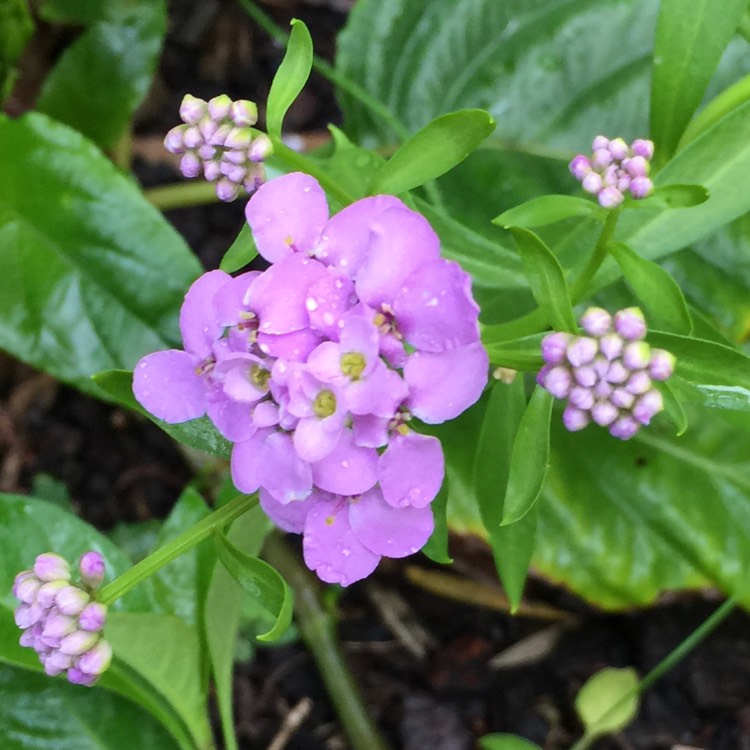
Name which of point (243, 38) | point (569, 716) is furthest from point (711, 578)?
point (243, 38)

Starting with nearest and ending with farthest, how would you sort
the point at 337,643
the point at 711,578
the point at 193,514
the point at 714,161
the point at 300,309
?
the point at 300,309
the point at 714,161
the point at 193,514
the point at 711,578
the point at 337,643

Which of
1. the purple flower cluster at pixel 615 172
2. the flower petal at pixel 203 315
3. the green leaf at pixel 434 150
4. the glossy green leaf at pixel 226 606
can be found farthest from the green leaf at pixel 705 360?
the glossy green leaf at pixel 226 606

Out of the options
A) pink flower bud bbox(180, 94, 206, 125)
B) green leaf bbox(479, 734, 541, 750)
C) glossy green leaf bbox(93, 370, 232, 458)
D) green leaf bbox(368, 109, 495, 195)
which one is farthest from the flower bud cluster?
green leaf bbox(479, 734, 541, 750)

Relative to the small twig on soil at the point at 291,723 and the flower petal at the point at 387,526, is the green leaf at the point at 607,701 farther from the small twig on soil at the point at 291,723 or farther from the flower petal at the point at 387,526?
the flower petal at the point at 387,526

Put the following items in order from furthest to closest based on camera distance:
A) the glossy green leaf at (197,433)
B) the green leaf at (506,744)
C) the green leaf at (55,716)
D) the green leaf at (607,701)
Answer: the green leaf at (607,701), the green leaf at (506,744), the green leaf at (55,716), the glossy green leaf at (197,433)

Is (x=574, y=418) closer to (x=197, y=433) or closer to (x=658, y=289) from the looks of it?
(x=658, y=289)

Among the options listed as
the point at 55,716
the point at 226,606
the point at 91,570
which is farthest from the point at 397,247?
the point at 55,716

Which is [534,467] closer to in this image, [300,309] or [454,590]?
[300,309]
